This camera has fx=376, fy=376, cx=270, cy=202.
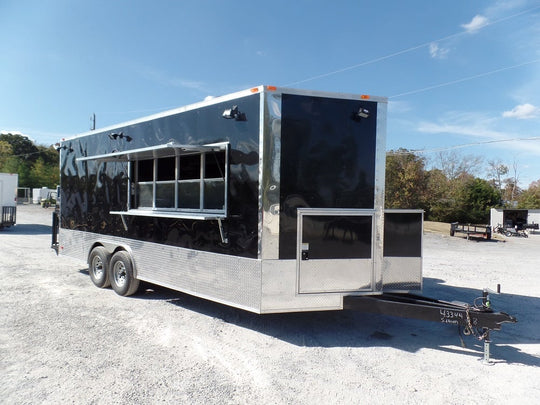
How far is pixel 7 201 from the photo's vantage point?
17234 mm

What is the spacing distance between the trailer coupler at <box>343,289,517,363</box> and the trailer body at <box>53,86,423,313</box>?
21 cm

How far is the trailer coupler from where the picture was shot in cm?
399

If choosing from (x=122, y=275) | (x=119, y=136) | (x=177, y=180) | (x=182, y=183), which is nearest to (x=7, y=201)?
(x=119, y=136)

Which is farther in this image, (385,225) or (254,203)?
(385,225)

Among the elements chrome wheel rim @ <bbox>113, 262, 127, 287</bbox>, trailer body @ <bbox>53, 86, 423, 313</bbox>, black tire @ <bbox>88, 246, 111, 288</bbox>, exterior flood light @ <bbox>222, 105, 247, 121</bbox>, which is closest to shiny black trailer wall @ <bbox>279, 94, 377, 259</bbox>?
trailer body @ <bbox>53, 86, 423, 313</bbox>

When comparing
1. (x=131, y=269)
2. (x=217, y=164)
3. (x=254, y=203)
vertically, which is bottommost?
(x=131, y=269)

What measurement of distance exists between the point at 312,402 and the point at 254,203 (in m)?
2.16

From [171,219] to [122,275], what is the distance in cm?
178

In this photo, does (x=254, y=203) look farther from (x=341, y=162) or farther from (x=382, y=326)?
(x=382, y=326)

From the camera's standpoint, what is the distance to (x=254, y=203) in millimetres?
4418

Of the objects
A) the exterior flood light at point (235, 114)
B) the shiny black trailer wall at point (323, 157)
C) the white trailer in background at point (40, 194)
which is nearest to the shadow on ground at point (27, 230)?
the exterior flood light at point (235, 114)

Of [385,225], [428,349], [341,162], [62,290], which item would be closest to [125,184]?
[62,290]

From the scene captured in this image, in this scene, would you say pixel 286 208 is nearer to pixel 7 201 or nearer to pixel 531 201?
pixel 7 201

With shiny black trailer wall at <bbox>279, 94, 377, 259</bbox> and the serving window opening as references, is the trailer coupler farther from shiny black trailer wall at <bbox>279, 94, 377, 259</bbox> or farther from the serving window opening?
the serving window opening
